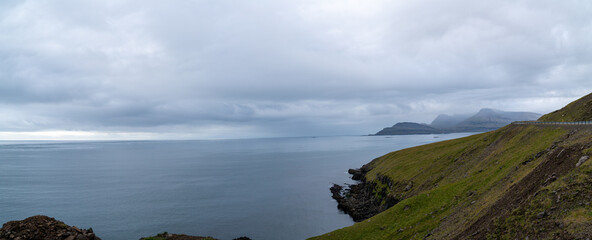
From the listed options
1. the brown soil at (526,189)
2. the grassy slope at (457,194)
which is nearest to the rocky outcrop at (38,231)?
the grassy slope at (457,194)

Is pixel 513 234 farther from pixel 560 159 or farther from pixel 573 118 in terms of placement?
pixel 573 118

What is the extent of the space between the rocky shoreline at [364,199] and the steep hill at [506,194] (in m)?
1.51

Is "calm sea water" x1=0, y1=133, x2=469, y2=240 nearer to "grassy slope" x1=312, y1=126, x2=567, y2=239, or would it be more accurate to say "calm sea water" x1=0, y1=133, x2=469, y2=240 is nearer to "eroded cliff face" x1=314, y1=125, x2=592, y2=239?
"eroded cliff face" x1=314, y1=125, x2=592, y2=239

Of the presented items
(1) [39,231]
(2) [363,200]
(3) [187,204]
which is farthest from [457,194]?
(3) [187,204]

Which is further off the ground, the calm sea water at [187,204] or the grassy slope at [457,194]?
the grassy slope at [457,194]

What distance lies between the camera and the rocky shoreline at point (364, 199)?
65.5 meters

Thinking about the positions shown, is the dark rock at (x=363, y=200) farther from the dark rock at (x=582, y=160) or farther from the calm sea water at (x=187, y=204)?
the dark rock at (x=582, y=160)

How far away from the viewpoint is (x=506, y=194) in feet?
96.0

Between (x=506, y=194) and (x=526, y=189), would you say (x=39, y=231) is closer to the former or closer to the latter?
(x=506, y=194)

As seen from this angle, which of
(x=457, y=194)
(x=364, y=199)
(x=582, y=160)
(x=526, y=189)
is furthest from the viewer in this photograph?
(x=364, y=199)

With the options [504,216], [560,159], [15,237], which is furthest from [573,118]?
[15,237]

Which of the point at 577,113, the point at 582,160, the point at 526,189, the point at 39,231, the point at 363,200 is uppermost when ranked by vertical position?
the point at 577,113

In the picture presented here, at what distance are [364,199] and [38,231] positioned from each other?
219 ft

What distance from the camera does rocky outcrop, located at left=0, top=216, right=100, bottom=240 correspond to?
33531mm
